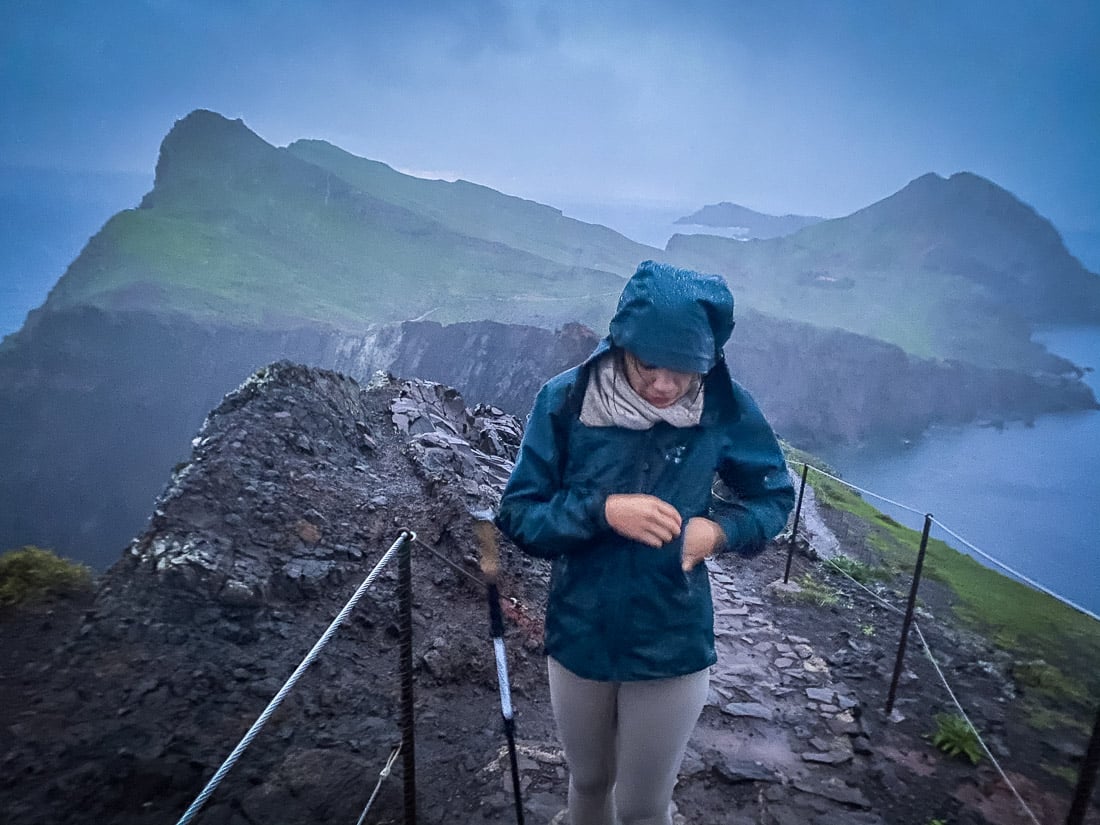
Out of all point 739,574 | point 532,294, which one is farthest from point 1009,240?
point 739,574

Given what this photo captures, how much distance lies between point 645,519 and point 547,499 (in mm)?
316

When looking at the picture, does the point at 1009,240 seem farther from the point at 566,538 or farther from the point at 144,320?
the point at 144,320

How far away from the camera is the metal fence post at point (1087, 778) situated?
1.85 metres

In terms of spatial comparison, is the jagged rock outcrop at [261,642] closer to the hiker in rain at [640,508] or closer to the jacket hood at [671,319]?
the hiker in rain at [640,508]

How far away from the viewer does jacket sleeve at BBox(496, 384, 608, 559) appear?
166 cm

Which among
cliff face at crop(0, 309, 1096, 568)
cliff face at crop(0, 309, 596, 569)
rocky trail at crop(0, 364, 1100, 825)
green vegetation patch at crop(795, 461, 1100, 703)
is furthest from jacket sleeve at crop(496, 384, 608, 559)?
cliff face at crop(0, 309, 1096, 568)

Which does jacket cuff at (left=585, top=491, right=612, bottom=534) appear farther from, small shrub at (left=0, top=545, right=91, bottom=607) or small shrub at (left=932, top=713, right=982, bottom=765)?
small shrub at (left=0, top=545, right=91, bottom=607)

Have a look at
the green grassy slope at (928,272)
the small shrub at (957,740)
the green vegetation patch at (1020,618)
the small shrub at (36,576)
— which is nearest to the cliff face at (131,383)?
the small shrub at (36,576)

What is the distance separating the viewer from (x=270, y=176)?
1153 inches

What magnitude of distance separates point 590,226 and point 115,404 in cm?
2176

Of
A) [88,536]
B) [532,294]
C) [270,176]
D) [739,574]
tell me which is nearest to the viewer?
[739,574]

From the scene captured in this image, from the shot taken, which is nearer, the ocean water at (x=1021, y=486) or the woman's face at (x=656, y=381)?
Result: the woman's face at (x=656, y=381)

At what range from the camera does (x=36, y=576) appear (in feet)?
13.5

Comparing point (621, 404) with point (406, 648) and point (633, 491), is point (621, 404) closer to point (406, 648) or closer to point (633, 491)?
point (633, 491)
